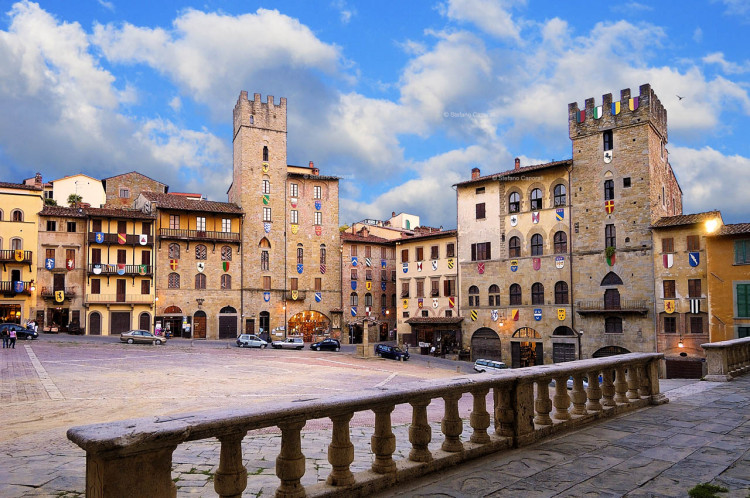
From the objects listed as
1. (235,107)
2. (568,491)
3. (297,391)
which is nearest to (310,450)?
(568,491)

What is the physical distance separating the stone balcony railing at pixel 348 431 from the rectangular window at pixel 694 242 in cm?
4038

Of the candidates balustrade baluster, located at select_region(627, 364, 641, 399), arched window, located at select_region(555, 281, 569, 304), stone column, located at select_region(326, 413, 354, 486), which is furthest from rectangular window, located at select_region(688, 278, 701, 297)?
stone column, located at select_region(326, 413, 354, 486)

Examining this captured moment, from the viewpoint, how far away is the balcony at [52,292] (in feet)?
182

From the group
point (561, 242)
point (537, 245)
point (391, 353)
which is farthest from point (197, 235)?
point (561, 242)

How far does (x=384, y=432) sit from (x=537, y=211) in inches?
1990

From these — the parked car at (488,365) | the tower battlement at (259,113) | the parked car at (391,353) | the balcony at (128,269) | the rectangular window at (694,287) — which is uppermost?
the tower battlement at (259,113)

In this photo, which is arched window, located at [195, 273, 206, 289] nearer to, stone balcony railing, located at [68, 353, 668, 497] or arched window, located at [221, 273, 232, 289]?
arched window, located at [221, 273, 232, 289]

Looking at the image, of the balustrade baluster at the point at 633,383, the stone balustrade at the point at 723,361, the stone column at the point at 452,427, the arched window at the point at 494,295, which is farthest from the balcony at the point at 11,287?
the stone column at the point at 452,427

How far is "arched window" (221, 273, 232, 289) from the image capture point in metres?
62.8

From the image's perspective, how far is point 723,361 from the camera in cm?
1391

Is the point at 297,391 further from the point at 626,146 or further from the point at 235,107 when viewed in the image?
the point at 235,107

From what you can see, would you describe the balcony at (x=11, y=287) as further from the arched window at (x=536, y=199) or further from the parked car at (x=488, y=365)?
the arched window at (x=536, y=199)

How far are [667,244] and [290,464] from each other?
47533 millimetres

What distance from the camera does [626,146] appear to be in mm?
49125
